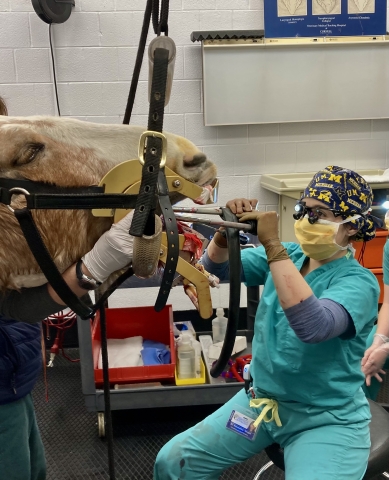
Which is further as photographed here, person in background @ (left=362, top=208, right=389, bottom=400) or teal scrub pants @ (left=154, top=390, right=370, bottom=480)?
person in background @ (left=362, top=208, right=389, bottom=400)

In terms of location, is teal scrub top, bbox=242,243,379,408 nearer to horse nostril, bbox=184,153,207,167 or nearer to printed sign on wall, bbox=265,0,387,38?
horse nostril, bbox=184,153,207,167

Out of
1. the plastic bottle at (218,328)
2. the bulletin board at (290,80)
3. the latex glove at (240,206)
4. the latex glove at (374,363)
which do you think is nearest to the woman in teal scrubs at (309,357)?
the latex glove at (240,206)

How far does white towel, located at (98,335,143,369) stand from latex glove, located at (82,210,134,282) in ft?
4.69

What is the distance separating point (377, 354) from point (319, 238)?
56 cm

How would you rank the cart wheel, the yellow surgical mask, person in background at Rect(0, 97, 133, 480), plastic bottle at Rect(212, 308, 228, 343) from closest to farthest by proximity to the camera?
1. person in background at Rect(0, 97, 133, 480)
2. the yellow surgical mask
3. the cart wheel
4. plastic bottle at Rect(212, 308, 228, 343)

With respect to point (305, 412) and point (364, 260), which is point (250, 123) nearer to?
point (364, 260)

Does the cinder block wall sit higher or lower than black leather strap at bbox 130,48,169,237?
higher

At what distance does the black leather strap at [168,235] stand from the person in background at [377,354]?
1.24 m

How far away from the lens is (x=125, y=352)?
7.22 feet

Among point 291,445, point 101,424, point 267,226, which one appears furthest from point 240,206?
point 101,424

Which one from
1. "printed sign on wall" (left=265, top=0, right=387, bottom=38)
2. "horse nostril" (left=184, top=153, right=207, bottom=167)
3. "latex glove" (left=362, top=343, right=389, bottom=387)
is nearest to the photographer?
"horse nostril" (left=184, top=153, right=207, bottom=167)

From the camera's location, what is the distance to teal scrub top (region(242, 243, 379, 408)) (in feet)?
4.37

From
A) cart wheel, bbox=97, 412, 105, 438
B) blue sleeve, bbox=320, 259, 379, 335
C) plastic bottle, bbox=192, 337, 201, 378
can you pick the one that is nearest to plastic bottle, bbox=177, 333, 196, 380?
plastic bottle, bbox=192, 337, 201, 378

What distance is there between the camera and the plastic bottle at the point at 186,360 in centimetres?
208
